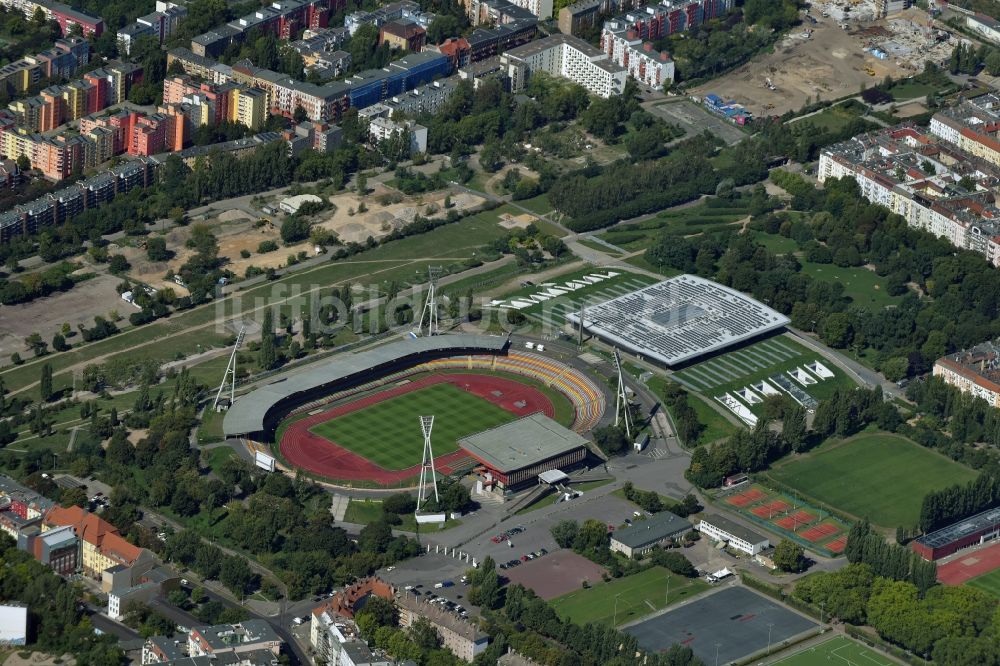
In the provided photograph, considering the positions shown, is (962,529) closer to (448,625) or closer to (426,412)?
(448,625)

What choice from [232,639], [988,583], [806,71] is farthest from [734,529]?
[806,71]

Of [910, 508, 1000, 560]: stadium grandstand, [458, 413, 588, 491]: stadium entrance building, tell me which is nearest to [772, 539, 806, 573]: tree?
[910, 508, 1000, 560]: stadium grandstand

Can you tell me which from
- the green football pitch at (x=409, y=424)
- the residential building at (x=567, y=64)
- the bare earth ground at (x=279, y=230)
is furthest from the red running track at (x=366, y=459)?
the residential building at (x=567, y=64)

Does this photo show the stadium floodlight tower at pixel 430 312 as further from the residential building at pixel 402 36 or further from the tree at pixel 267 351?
the residential building at pixel 402 36

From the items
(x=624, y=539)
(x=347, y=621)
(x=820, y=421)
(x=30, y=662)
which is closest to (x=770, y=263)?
(x=820, y=421)

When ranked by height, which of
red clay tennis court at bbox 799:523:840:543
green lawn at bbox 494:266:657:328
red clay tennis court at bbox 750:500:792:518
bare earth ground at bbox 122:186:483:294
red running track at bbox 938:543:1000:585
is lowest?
bare earth ground at bbox 122:186:483:294

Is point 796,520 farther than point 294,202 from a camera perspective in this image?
No

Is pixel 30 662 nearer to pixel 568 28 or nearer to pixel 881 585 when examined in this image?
pixel 881 585

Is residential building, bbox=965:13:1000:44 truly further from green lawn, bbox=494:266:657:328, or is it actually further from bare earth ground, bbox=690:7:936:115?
green lawn, bbox=494:266:657:328
